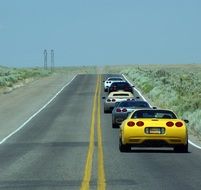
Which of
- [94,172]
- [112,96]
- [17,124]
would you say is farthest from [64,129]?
[94,172]

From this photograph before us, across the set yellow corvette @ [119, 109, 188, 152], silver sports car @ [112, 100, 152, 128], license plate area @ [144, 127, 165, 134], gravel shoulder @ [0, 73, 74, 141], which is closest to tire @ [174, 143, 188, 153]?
yellow corvette @ [119, 109, 188, 152]

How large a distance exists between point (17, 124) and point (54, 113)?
839cm

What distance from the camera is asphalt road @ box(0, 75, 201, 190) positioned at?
51.9 ft

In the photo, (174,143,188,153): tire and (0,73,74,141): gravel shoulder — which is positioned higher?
(174,143,188,153): tire

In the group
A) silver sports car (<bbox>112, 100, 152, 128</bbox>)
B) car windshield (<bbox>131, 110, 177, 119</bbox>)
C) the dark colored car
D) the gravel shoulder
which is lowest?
the gravel shoulder

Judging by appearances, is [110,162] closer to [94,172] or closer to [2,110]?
[94,172]

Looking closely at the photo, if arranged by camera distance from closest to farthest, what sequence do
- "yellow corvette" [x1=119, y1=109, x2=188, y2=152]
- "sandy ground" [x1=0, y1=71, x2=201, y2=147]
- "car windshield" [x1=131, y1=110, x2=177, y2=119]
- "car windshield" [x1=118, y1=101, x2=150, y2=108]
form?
"yellow corvette" [x1=119, y1=109, x2=188, y2=152]
"car windshield" [x1=131, y1=110, x2=177, y2=119]
"car windshield" [x1=118, y1=101, x2=150, y2=108]
"sandy ground" [x1=0, y1=71, x2=201, y2=147]

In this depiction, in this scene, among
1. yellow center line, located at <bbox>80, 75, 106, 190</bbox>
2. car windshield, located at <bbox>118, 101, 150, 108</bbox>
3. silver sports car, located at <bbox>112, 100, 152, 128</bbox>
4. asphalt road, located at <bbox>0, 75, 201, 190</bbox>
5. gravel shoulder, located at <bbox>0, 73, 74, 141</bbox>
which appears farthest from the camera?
gravel shoulder, located at <bbox>0, 73, 74, 141</bbox>

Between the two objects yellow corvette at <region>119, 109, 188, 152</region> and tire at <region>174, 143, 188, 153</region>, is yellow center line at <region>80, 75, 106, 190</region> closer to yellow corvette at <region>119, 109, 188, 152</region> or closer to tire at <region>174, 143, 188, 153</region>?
yellow corvette at <region>119, 109, 188, 152</region>

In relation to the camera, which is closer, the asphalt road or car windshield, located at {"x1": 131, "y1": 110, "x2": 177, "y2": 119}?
the asphalt road

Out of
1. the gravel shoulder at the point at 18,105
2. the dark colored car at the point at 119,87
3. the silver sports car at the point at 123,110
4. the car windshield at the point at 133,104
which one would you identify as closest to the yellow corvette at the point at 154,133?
the gravel shoulder at the point at 18,105

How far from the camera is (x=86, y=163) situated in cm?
2098

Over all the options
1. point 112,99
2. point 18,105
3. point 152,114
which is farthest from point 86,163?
point 18,105

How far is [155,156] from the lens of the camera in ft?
76.9
